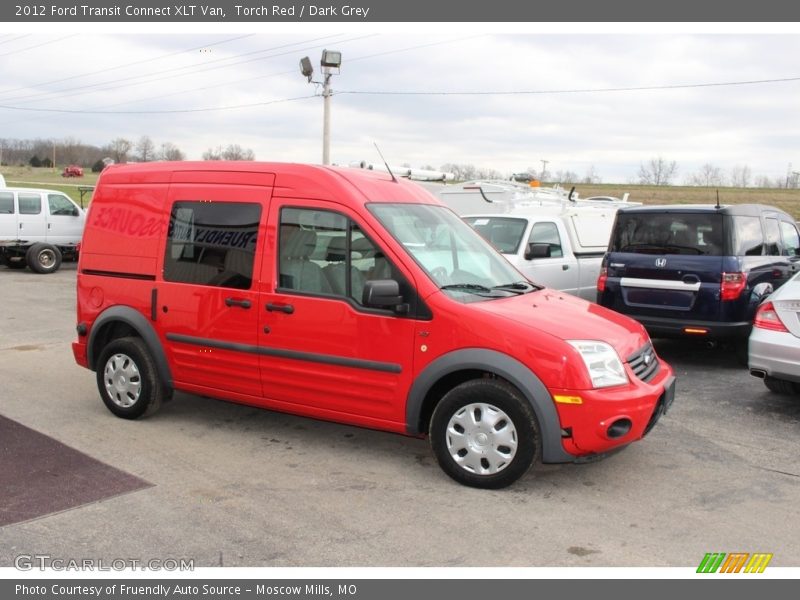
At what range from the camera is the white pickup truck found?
394 inches

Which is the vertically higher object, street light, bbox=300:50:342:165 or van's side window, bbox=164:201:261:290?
street light, bbox=300:50:342:165

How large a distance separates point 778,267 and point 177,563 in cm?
769

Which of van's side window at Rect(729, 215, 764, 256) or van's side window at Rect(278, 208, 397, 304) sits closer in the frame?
van's side window at Rect(278, 208, 397, 304)

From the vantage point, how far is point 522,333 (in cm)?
461

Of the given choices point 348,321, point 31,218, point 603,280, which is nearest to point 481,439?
point 348,321

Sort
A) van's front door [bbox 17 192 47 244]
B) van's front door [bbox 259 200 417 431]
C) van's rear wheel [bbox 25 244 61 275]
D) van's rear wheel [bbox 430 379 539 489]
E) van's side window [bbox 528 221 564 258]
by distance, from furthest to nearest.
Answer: van's front door [bbox 17 192 47 244]
van's rear wheel [bbox 25 244 61 275]
van's side window [bbox 528 221 564 258]
van's front door [bbox 259 200 417 431]
van's rear wheel [bbox 430 379 539 489]

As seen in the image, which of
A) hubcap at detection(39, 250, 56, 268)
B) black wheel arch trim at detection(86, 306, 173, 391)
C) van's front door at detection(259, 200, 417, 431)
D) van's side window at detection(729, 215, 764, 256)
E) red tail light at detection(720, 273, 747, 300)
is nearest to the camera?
van's front door at detection(259, 200, 417, 431)

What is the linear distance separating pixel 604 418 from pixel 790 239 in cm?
646

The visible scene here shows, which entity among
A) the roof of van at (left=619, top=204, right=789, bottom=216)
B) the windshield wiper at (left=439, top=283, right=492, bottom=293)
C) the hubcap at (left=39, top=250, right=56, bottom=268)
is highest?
the roof of van at (left=619, top=204, right=789, bottom=216)

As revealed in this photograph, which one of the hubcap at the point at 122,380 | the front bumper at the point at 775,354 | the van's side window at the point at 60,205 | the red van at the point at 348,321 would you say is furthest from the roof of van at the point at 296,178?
the van's side window at the point at 60,205

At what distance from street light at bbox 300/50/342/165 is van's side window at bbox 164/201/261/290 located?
17.7 meters

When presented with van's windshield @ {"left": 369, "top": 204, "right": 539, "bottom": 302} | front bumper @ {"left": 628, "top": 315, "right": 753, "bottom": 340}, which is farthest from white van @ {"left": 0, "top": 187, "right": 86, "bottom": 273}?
van's windshield @ {"left": 369, "top": 204, "right": 539, "bottom": 302}

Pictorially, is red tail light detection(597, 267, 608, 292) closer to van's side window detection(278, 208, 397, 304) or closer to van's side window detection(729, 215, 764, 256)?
van's side window detection(729, 215, 764, 256)

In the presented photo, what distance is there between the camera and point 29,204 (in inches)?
761
